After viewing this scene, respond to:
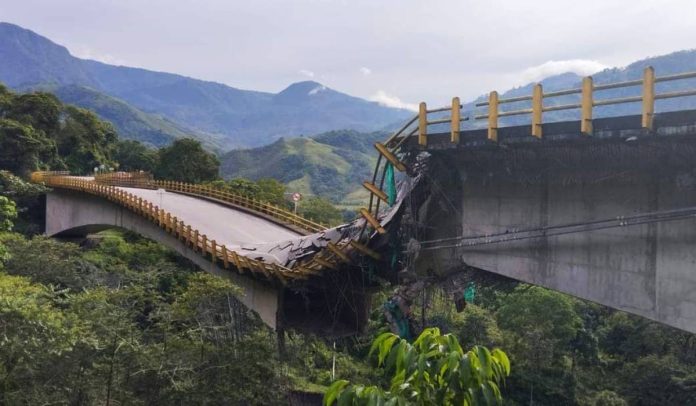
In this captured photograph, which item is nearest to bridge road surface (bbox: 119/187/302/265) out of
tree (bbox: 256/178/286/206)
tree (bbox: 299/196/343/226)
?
tree (bbox: 256/178/286/206)

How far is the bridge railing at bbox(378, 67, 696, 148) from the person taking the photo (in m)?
7.94

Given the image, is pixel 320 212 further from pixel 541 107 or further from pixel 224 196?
pixel 541 107

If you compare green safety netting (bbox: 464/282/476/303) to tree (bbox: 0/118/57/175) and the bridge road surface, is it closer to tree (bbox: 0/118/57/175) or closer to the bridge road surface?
the bridge road surface

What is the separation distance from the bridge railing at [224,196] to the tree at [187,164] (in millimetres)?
6693

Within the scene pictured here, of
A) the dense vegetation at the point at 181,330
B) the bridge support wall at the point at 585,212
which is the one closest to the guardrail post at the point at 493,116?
the bridge support wall at the point at 585,212

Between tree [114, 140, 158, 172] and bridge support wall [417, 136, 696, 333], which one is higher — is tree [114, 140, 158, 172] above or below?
above

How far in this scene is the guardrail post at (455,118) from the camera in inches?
404

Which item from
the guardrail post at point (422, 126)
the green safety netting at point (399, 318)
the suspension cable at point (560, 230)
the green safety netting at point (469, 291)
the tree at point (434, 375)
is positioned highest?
the guardrail post at point (422, 126)

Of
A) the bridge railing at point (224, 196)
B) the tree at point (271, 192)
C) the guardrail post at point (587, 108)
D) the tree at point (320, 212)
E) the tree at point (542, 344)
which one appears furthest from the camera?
the tree at point (320, 212)

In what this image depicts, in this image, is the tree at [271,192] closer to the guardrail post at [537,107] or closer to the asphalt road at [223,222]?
the asphalt road at [223,222]

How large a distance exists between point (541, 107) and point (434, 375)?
6136mm

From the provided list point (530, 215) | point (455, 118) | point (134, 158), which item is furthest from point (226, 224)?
point (134, 158)

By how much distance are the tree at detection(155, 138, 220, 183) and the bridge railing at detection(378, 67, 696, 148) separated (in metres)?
43.7

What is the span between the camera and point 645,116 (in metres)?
7.95
